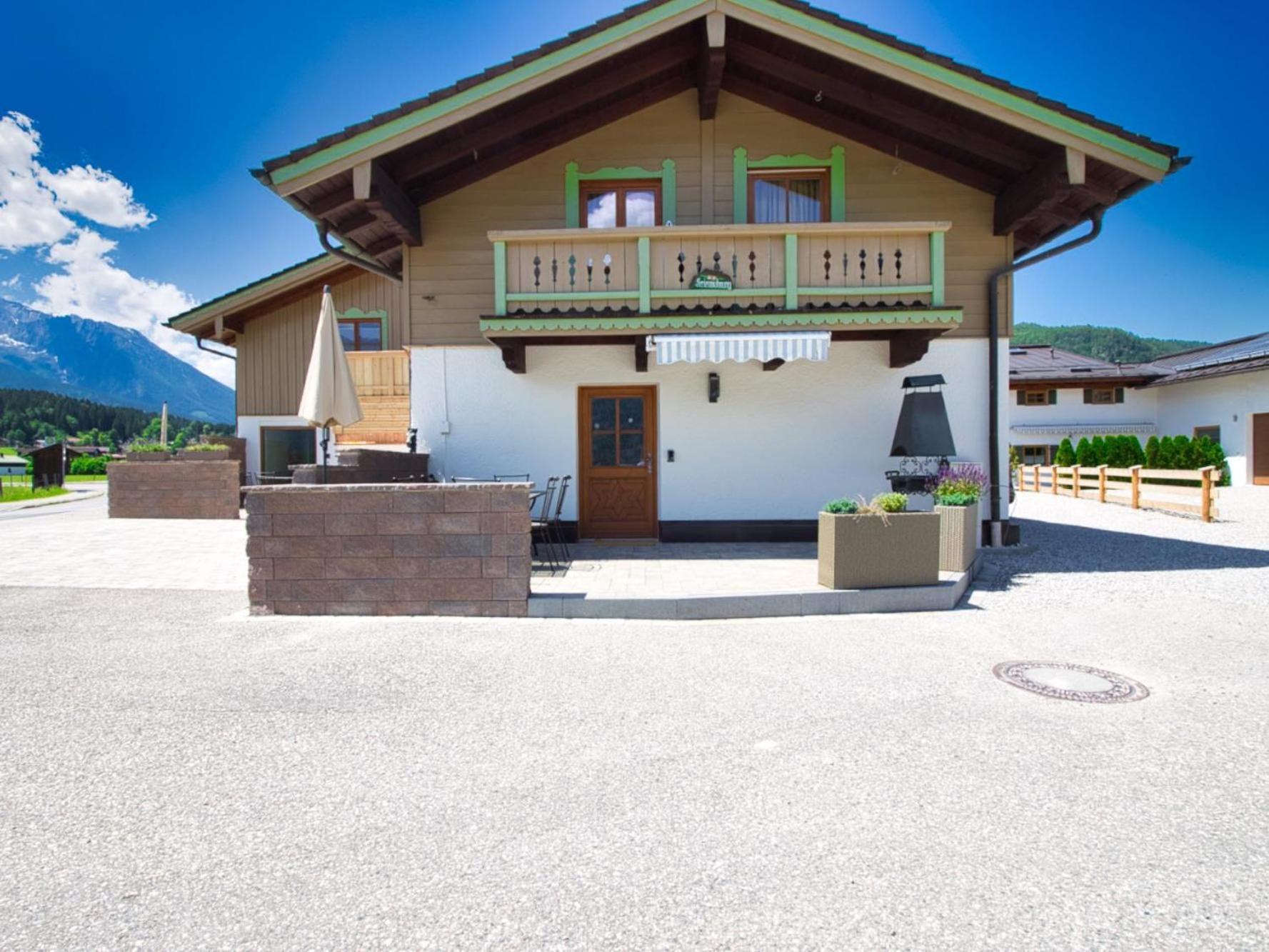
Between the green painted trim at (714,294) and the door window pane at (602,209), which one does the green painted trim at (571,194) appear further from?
the green painted trim at (714,294)

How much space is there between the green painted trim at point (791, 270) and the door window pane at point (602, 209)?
294 centimetres

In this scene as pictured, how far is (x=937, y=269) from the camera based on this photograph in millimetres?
9148

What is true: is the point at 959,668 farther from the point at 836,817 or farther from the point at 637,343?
the point at 637,343

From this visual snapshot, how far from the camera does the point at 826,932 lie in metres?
2.10

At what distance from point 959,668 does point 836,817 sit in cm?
249

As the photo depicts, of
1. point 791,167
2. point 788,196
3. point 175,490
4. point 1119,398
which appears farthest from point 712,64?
point 1119,398

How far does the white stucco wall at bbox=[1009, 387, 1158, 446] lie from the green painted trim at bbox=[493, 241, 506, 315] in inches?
1090

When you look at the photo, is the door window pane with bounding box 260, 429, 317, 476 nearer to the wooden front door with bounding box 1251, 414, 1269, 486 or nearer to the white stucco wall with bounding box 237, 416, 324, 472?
the white stucco wall with bounding box 237, 416, 324, 472

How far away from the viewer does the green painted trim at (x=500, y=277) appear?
9156 millimetres

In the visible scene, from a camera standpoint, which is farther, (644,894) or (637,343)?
(637,343)

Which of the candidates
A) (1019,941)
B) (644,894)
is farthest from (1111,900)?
(644,894)

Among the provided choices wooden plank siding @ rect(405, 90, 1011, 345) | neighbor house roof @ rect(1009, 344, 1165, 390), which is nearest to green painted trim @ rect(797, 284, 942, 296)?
wooden plank siding @ rect(405, 90, 1011, 345)

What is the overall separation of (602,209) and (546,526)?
5559mm

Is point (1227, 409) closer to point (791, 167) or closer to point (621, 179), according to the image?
point (791, 167)
